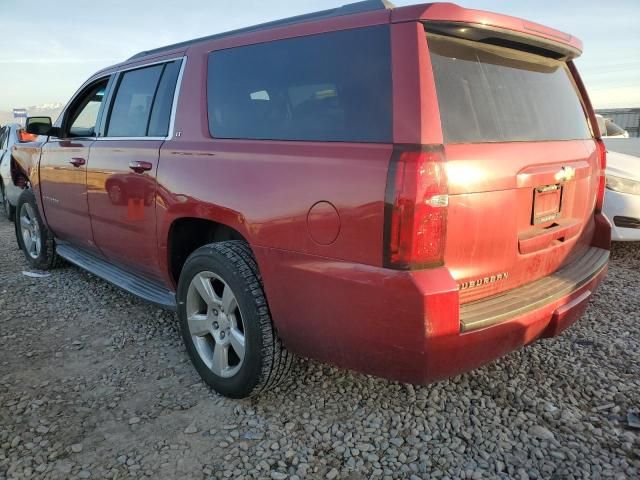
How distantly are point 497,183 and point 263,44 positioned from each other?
1363 mm

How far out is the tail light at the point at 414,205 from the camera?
6.14 feet

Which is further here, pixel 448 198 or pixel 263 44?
pixel 263 44

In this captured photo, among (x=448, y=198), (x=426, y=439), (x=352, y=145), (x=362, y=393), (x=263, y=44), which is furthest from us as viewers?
(x=362, y=393)

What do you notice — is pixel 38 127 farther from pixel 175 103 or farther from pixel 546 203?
pixel 546 203

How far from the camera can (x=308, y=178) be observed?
7.02ft

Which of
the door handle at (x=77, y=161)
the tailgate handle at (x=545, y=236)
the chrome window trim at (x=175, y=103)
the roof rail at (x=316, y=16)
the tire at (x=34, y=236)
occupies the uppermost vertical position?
the roof rail at (x=316, y=16)

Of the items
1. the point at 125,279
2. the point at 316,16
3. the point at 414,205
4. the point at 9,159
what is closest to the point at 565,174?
the point at 414,205

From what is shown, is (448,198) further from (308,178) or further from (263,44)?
(263,44)

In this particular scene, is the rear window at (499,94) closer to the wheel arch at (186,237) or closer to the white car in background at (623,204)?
the wheel arch at (186,237)

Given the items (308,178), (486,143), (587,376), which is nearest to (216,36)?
(308,178)

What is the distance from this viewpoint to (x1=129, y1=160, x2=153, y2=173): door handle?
306 centimetres

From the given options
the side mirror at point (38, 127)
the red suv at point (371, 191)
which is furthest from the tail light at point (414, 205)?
the side mirror at point (38, 127)

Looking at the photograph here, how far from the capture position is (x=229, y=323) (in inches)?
106

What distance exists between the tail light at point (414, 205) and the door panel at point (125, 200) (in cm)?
169
